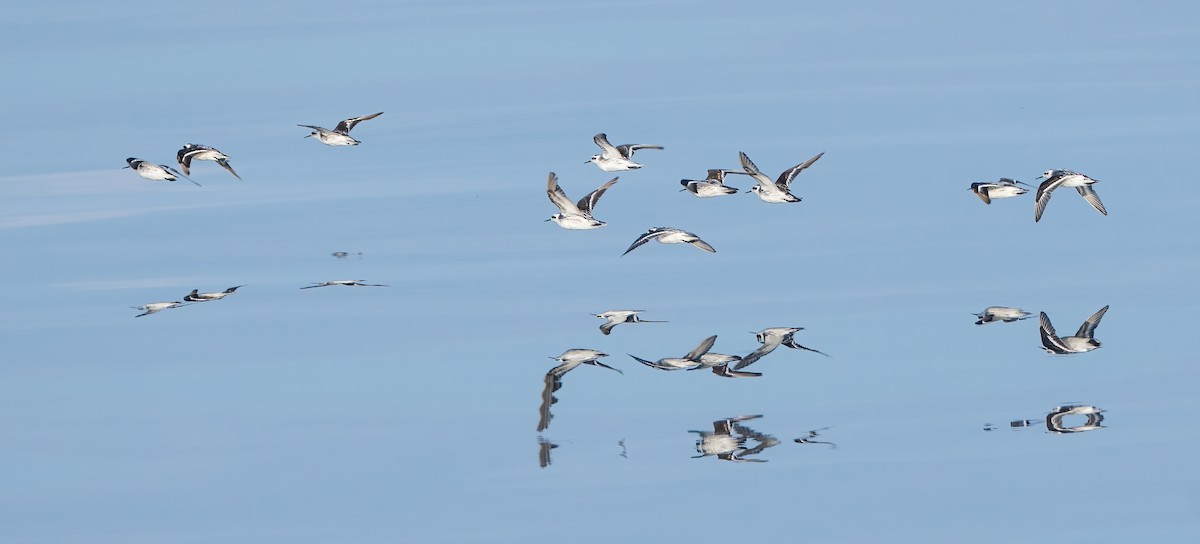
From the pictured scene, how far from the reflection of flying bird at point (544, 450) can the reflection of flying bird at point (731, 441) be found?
1120 millimetres

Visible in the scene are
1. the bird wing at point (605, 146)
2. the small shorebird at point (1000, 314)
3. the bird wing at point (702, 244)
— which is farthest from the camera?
the bird wing at point (605, 146)

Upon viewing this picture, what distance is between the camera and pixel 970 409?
14.3 metres

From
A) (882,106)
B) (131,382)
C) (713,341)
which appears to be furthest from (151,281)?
(882,106)

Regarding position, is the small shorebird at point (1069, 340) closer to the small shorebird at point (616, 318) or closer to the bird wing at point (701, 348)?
the bird wing at point (701, 348)

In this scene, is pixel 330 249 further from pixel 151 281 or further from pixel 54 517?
pixel 54 517

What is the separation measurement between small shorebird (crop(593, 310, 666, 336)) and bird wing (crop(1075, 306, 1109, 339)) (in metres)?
4.16

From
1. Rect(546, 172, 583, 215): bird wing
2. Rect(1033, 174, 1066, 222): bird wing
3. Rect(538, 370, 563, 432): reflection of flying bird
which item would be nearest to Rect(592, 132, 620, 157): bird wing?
Rect(546, 172, 583, 215): bird wing

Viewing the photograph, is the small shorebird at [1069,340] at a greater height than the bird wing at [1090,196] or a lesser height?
lesser

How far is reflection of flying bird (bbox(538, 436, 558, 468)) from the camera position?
13352 mm

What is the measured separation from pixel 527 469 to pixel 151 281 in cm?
831

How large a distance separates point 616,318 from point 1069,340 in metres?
4.41

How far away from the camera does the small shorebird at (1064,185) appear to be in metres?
19.8

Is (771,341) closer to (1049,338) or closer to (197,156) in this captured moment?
(1049,338)

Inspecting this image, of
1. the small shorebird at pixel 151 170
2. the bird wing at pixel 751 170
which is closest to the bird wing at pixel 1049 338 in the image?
the bird wing at pixel 751 170
